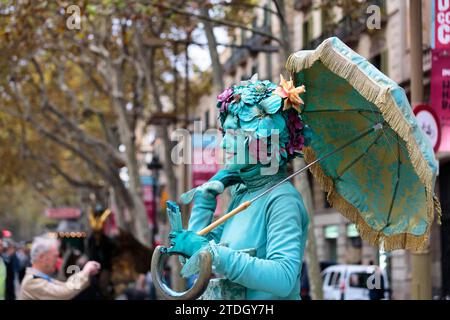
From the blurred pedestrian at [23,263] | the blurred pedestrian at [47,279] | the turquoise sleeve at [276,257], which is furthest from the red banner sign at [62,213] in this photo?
the turquoise sleeve at [276,257]

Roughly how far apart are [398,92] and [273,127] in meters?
0.69

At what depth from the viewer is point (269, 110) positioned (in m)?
4.41

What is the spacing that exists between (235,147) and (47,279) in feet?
10.5

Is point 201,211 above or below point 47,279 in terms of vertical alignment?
above

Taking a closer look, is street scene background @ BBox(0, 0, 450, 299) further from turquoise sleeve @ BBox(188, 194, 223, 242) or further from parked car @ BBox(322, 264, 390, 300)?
turquoise sleeve @ BBox(188, 194, 223, 242)

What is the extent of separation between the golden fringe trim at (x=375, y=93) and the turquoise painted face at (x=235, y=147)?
0.38 m

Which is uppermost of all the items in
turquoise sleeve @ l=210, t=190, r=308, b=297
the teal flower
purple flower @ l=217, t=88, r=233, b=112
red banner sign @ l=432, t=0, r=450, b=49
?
red banner sign @ l=432, t=0, r=450, b=49

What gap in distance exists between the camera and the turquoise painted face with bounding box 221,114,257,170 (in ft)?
14.6

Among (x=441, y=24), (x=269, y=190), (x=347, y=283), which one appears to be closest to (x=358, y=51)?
(x=347, y=283)

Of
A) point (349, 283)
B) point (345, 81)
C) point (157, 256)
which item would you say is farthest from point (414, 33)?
point (349, 283)

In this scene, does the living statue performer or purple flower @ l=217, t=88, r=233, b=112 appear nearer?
the living statue performer

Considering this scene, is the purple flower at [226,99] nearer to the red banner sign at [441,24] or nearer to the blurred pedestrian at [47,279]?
the blurred pedestrian at [47,279]

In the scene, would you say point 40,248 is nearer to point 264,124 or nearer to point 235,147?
point 235,147

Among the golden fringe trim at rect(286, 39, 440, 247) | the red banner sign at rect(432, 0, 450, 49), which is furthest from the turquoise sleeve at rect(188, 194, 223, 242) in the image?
the red banner sign at rect(432, 0, 450, 49)
